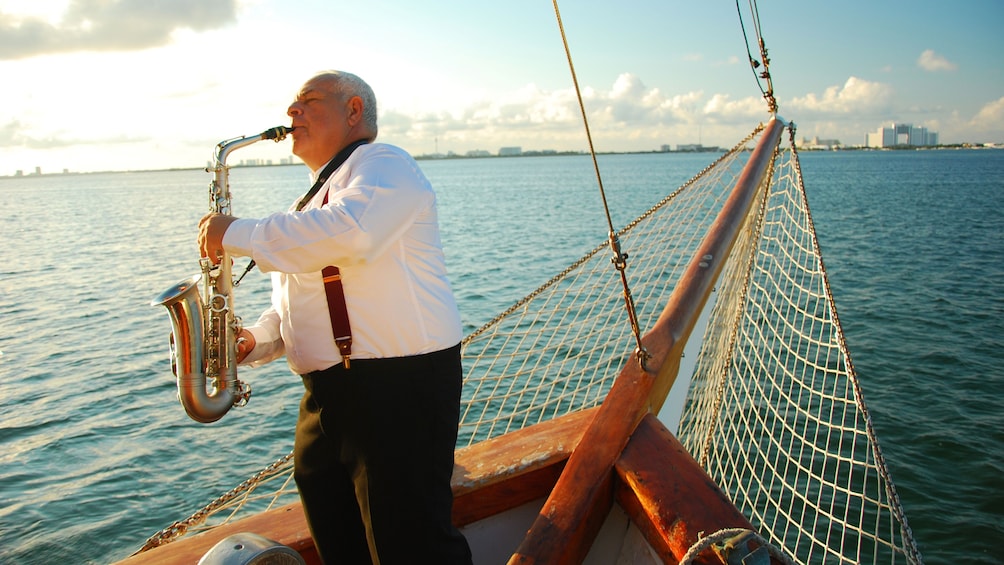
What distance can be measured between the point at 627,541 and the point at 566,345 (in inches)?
327

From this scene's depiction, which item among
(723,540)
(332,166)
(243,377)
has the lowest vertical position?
(243,377)

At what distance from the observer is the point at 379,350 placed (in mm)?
1852

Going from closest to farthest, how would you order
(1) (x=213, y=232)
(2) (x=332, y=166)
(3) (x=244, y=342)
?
(1) (x=213, y=232) < (2) (x=332, y=166) < (3) (x=244, y=342)

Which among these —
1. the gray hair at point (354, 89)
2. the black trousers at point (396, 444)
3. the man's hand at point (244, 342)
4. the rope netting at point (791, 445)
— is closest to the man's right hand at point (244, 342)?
the man's hand at point (244, 342)

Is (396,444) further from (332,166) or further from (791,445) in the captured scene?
(791,445)

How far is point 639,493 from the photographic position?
78.3 inches

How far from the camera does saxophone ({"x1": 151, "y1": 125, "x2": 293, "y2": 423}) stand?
2209 mm

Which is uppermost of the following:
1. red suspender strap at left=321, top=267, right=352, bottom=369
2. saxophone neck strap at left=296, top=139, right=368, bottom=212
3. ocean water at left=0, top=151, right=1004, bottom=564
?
saxophone neck strap at left=296, top=139, right=368, bottom=212

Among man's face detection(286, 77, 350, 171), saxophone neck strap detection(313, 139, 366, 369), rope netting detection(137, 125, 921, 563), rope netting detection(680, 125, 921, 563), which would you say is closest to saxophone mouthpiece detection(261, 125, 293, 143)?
man's face detection(286, 77, 350, 171)

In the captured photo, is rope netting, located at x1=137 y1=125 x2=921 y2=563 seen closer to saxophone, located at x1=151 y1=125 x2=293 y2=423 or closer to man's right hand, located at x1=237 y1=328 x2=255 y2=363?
saxophone, located at x1=151 y1=125 x2=293 y2=423

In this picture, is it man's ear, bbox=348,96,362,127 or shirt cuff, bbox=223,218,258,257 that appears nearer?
shirt cuff, bbox=223,218,258,257

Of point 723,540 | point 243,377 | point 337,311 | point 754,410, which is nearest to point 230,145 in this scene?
point 337,311

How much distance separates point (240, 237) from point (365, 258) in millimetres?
315

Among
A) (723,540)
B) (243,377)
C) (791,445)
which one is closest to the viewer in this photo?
(723,540)
